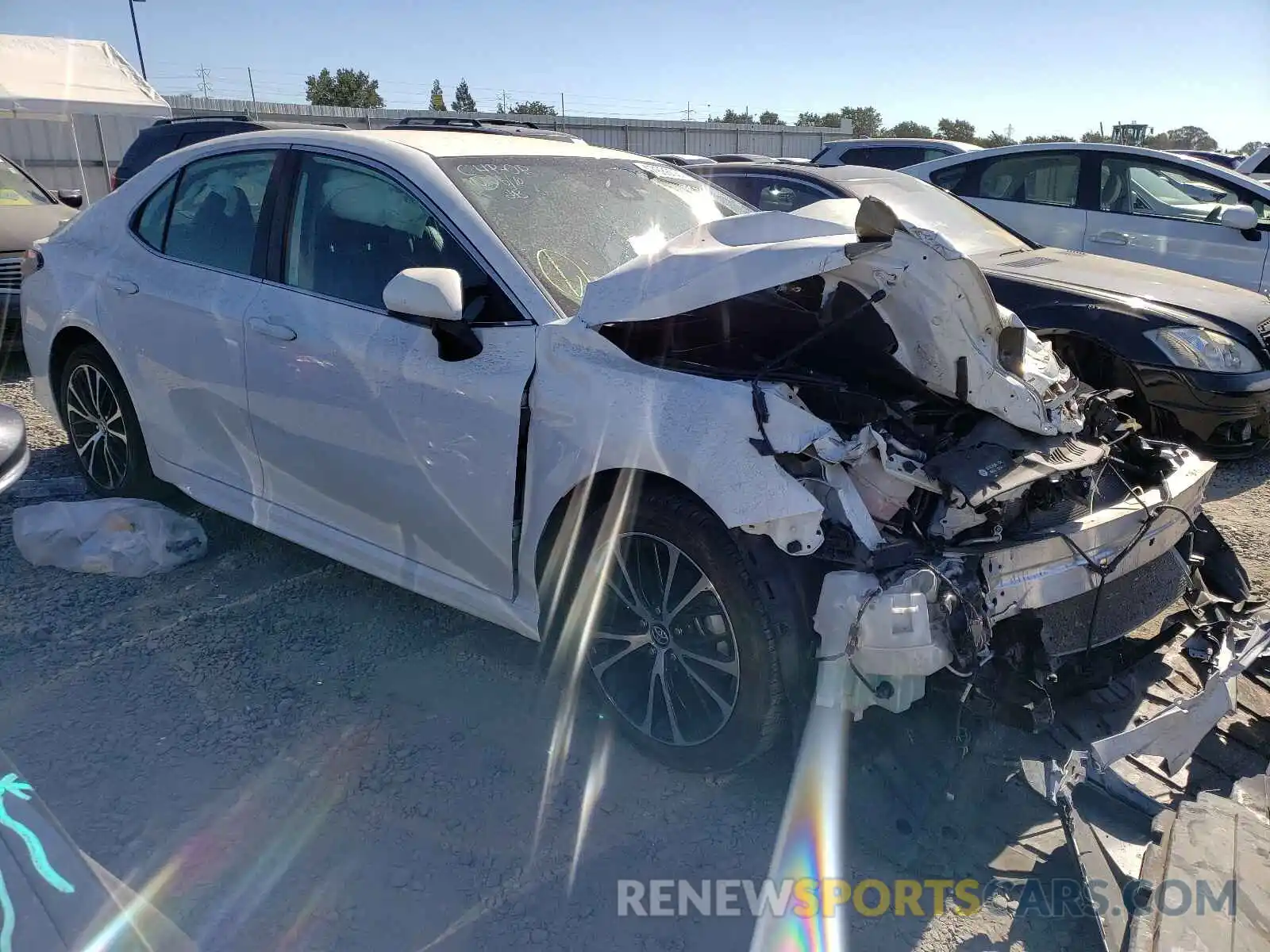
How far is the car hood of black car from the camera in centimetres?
540

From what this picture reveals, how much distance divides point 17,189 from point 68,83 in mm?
9236

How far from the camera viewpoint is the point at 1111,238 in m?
7.83

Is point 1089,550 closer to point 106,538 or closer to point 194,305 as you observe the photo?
point 194,305

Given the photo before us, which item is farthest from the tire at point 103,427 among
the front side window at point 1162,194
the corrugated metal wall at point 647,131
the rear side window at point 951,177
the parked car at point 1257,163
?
the corrugated metal wall at point 647,131

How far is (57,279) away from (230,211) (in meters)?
1.23

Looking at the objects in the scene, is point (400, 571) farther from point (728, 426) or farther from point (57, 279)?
point (57, 279)

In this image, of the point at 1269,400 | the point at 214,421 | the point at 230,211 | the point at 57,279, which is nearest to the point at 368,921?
the point at 214,421

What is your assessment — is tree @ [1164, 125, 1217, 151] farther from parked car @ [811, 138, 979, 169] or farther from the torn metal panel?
the torn metal panel

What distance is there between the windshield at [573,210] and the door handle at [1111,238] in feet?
16.5

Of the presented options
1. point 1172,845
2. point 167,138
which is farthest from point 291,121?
point 1172,845

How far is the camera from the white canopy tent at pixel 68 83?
16.2m

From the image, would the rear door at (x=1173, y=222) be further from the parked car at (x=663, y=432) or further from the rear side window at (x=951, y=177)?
the parked car at (x=663, y=432)

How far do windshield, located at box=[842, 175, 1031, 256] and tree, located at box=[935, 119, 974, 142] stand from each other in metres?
41.9

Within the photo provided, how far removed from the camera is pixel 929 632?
2428 millimetres
